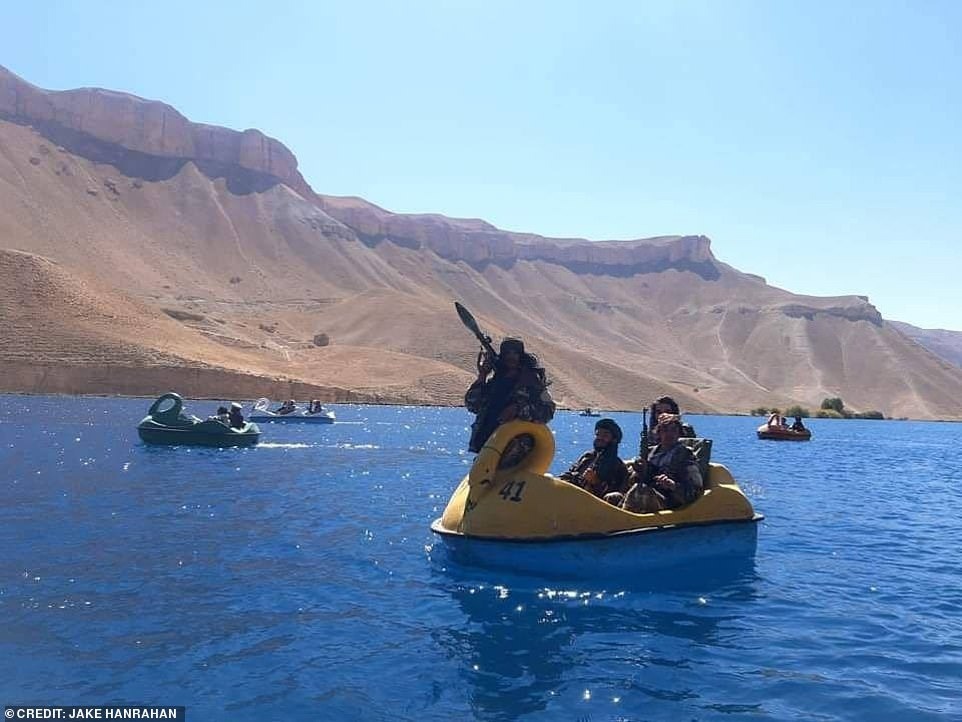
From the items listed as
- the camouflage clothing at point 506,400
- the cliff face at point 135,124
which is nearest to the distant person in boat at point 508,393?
the camouflage clothing at point 506,400

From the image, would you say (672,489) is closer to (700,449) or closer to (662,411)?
(700,449)

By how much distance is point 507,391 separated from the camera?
1245 cm

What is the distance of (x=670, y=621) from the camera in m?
9.52

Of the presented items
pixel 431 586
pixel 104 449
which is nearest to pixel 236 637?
pixel 431 586

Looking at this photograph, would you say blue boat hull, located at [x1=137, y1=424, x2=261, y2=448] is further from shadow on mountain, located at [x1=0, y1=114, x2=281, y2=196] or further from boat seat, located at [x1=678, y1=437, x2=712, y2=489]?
shadow on mountain, located at [x1=0, y1=114, x2=281, y2=196]

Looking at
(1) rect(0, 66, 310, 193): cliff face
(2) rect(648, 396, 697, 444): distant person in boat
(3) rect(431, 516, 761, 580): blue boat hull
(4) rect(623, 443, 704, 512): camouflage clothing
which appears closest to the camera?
(3) rect(431, 516, 761, 580): blue boat hull

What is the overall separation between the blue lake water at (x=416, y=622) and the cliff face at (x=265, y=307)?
7420 cm

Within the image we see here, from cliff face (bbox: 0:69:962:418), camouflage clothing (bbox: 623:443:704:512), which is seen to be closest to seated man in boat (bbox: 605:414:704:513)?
camouflage clothing (bbox: 623:443:704:512)

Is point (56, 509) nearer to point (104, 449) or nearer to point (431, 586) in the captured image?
point (431, 586)

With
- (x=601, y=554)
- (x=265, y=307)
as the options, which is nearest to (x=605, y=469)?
(x=601, y=554)

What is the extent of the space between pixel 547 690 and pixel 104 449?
Result: 2584 centimetres

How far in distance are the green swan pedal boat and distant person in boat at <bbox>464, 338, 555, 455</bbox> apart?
21.9 m

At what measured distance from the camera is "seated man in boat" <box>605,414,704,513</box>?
1165cm

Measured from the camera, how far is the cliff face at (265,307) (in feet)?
303
